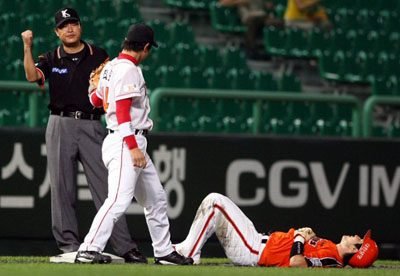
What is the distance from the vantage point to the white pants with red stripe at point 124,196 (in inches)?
266

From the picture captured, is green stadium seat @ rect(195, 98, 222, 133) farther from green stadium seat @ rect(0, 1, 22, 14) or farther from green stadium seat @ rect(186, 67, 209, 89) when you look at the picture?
green stadium seat @ rect(0, 1, 22, 14)

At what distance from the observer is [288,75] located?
13.5 metres

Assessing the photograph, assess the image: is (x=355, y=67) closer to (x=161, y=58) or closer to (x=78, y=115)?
(x=161, y=58)

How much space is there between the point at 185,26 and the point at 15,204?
222 inches

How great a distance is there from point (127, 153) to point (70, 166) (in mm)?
1009

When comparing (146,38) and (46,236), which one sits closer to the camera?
(146,38)

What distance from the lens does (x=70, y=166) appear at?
7699mm

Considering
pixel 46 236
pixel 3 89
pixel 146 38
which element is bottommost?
pixel 46 236

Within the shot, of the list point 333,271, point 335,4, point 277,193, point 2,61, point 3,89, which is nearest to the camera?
point 333,271

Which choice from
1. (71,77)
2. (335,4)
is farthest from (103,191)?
(335,4)

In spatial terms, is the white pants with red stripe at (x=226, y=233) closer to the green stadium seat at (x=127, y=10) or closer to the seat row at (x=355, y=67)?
the green stadium seat at (x=127, y=10)

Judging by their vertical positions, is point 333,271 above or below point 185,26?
below

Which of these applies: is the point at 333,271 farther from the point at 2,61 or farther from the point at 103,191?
the point at 2,61

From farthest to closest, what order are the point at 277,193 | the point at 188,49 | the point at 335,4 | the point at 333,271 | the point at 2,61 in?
the point at 335,4 → the point at 188,49 → the point at 2,61 → the point at 277,193 → the point at 333,271
